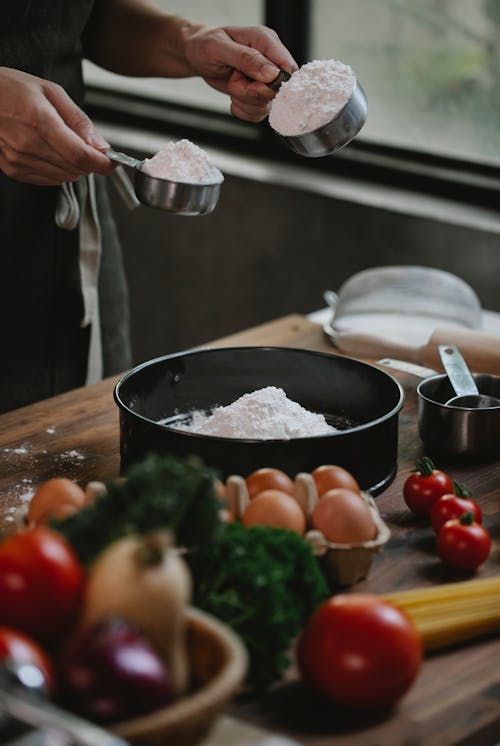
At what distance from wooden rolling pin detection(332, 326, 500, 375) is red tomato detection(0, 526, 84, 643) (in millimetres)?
1230

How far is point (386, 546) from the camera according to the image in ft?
4.76

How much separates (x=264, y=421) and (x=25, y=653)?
756 mm

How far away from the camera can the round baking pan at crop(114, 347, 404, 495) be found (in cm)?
146

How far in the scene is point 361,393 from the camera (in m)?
1.76

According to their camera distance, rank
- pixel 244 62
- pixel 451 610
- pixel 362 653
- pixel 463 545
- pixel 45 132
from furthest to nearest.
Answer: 1. pixel 244 62
2. pixel 45 132
3. pixel 463 545
4. pixel 451 610
5. pixel 362 653

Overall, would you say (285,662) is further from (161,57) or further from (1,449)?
(161,57)

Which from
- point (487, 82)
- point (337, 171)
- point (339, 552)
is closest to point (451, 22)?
point (487, 82)

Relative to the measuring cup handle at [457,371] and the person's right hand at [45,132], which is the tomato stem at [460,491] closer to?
the measuring cup handle at [457,371]

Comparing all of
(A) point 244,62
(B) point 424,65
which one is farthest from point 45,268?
(B) point 424,65

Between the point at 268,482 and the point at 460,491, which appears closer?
the point at 268,482

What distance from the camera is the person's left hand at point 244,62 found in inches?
77.5

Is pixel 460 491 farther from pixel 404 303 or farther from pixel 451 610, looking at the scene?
pixel 404 303

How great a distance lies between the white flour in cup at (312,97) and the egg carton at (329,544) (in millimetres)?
699

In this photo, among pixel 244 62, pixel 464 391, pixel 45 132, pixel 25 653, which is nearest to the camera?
pixel 25 653
